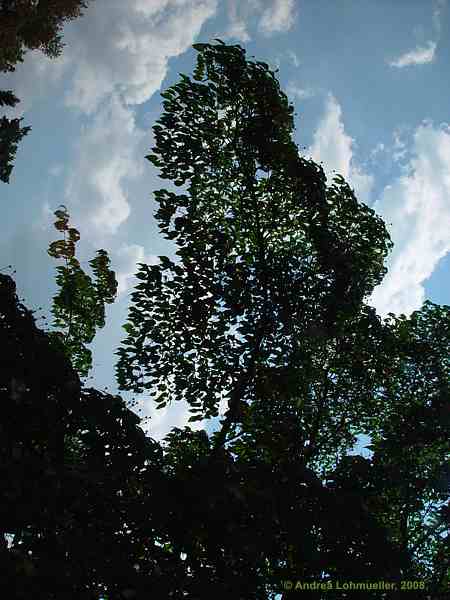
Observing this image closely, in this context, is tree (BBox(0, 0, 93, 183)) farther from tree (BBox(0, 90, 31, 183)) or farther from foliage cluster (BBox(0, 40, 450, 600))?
foliage cluster (BBox(0, 40, 450, 600))

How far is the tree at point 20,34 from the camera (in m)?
18.6

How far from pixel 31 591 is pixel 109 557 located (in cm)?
121

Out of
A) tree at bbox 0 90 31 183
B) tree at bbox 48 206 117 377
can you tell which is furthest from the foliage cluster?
tree at bbox 0 90 31 183

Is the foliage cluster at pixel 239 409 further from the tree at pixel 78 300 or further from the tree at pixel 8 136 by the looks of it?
the tree at pixel 8 136

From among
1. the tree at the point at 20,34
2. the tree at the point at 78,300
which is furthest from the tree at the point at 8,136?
the tree at the point at 78,300

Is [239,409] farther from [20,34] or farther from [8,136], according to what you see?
[20,34]

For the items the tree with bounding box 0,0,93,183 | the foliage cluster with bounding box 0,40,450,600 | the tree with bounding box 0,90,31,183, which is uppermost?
the tree with bounding box 0,0,93,183

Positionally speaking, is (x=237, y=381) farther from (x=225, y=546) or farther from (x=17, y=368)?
(x=17, y=368)

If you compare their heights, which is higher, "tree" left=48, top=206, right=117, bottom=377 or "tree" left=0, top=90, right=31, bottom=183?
"tree" left=0, top=90, right=31, bottom=183

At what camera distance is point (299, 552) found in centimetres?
636

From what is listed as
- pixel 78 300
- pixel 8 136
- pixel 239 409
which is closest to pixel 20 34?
pixel 8 136

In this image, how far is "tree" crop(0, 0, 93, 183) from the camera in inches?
734

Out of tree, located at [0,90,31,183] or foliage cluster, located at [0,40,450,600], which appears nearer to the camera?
foliage cluster, located at [0,40,450,600]

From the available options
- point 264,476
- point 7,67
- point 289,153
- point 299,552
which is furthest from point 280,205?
point 7,67
